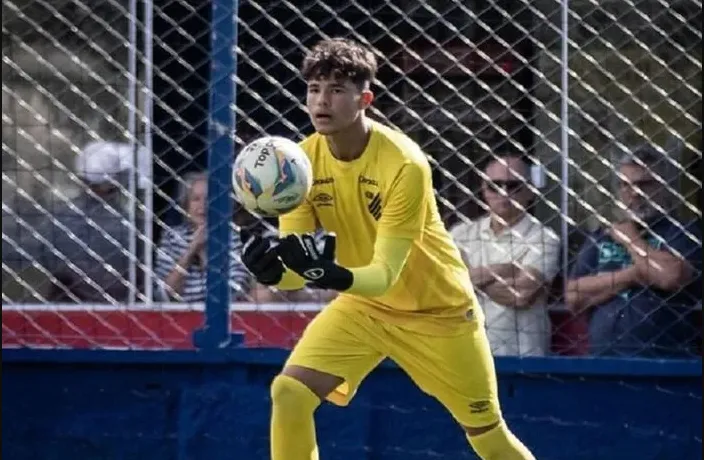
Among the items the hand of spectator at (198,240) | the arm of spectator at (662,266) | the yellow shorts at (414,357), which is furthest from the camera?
the hand of spectator at (198,240)

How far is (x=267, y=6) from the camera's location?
7.07m

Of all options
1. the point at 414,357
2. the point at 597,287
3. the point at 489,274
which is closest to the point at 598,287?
the point at 597,287

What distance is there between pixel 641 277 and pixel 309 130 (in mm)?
→ 1579

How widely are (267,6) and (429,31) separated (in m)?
0.72

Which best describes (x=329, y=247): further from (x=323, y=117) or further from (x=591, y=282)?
(x=591, y=282)

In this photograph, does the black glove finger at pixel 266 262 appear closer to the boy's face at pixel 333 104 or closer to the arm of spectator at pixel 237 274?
the boy's face at pixel 333 104

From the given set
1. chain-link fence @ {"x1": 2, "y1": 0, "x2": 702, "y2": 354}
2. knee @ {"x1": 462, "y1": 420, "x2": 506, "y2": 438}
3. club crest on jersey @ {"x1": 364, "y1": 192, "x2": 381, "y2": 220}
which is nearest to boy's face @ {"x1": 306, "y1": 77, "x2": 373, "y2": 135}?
club crest on jersey @ {"x1": 364, "y1": 192, "x2": 381, "y2": 220}

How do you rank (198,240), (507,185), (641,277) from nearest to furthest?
1. (641,277)
2. (507,185)
3. (198,240)

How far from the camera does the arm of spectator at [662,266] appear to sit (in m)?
6.79

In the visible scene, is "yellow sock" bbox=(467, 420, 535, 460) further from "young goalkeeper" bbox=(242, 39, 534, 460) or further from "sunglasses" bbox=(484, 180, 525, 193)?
"sunglasses" bbox=(484, 180, 525, 193)

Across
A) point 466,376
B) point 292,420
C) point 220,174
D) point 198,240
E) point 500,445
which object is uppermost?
point 220,174

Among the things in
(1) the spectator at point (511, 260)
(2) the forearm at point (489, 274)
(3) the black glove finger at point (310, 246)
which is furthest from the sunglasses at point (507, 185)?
(3) the black glove finger at point (310, 246)

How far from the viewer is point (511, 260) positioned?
6859 millimetres

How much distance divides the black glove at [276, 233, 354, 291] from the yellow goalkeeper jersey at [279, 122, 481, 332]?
0.29 m
